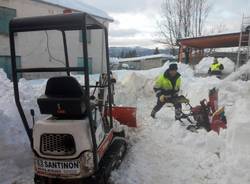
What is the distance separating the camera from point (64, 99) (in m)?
3.63

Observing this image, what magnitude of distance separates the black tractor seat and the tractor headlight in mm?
463

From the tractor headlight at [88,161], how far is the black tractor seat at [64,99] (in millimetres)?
463

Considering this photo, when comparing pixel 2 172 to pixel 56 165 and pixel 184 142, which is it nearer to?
pixel 56 165

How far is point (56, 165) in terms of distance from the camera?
3.71 metres

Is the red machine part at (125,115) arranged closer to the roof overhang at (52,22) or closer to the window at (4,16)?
the roof overhang at (52,22)

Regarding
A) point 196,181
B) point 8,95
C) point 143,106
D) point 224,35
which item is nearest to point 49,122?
point 196,181

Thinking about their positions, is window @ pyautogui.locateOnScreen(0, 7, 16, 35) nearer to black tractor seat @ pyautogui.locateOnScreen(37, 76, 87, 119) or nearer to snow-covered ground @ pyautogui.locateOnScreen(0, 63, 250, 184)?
snow-covered ground @ pyautogui.locateOnScreen(0, 63, 250, 184)

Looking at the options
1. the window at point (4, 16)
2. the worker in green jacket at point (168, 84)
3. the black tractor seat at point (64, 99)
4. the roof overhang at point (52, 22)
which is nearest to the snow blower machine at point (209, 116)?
the worker in green jacket at point (168, 84)

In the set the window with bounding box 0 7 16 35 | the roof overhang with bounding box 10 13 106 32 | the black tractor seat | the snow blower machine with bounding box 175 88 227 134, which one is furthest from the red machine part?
the window with bounding box 0 7 16 35

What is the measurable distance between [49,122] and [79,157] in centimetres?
55

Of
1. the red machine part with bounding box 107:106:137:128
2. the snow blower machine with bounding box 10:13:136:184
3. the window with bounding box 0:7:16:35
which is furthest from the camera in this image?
the window with bounding box 0:7:16:35

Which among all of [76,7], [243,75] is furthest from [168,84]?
[76,7]

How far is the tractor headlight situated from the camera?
3691mm

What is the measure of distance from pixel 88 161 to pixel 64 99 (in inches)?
31.5
